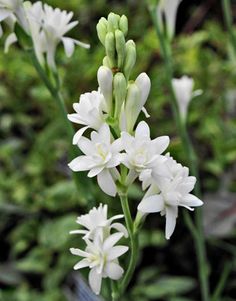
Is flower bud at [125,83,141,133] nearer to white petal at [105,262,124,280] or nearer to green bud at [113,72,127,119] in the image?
green bud at [113,72,127,119]

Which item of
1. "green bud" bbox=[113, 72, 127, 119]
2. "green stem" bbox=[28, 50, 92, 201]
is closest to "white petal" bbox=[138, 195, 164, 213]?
"green bud" bbox=[113, 72, 127, 119]

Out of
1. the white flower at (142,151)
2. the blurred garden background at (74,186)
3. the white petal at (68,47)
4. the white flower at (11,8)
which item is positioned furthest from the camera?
the blurred garden background at (74,186)

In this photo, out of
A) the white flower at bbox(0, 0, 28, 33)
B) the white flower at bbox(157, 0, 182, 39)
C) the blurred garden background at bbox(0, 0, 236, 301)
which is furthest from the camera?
the blurred garden background at bbox(0, 0, 236, 301)

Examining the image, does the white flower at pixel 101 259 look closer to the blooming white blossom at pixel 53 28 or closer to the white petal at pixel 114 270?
the white petal at pixel 114 270

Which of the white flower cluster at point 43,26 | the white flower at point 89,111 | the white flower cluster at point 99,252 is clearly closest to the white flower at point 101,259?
the white flower cluster at point 99,252

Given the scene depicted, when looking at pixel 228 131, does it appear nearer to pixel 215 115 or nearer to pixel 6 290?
pixel 215 115
